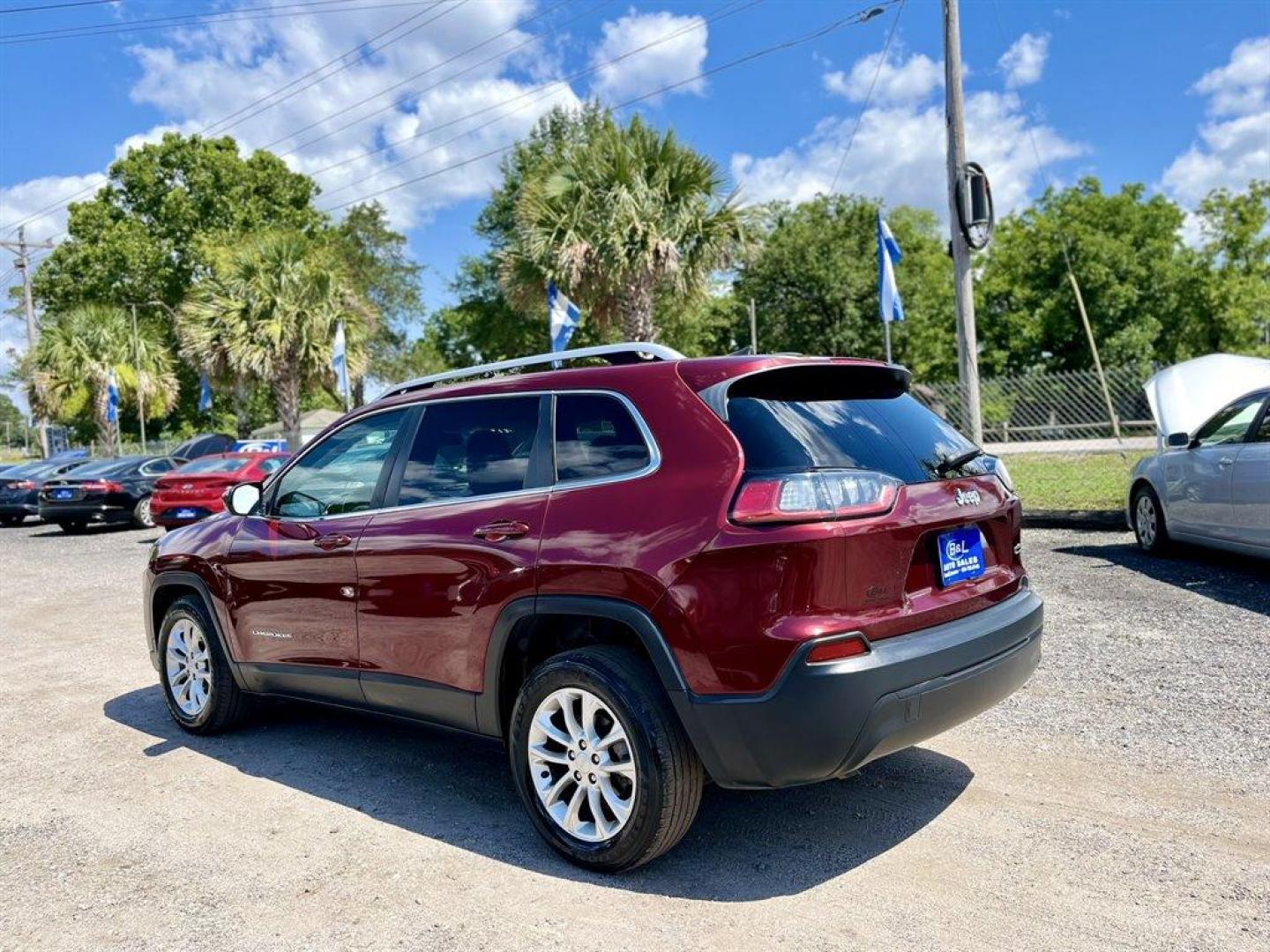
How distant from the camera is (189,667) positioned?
5211mm

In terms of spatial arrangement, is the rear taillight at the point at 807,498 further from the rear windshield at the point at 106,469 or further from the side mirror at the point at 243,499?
the rear windshield at the point at 106,469

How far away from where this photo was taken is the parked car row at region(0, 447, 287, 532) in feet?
51.3

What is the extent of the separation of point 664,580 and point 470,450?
3.97 ft

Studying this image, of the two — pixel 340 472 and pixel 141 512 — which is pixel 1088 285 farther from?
pixel 340 472

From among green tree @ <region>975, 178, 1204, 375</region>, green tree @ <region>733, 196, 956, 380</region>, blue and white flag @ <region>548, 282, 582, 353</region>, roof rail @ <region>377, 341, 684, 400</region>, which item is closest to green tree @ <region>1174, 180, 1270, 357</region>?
green tree @ <region>975, 178, 1204, 375</region>

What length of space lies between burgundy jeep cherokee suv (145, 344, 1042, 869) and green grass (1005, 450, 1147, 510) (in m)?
8.07

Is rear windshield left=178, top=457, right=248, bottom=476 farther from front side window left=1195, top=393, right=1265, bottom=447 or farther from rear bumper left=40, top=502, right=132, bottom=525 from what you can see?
front side window left=1195, top=393, right=1265, bottom=447

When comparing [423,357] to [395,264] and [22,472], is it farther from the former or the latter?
[22,472]

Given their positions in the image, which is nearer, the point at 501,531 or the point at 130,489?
the point at 501,531

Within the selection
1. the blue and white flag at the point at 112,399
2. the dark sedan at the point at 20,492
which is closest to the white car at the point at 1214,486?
the dark sedan at the point at 20,492

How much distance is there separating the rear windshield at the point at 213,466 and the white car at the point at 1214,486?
13456 mm

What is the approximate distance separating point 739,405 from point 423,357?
53205 mm

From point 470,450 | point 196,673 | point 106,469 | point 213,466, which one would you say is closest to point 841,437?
point 470,450

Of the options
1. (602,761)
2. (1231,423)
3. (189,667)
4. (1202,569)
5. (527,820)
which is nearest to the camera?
(602,761)
